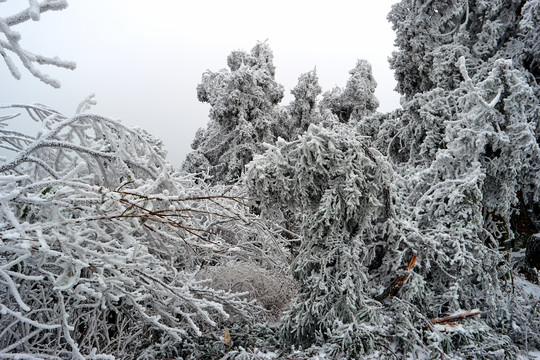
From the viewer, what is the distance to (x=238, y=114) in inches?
609

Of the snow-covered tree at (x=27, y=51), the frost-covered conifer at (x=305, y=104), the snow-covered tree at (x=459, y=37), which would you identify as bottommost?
the snow-covered tree at (x=27, y=51)

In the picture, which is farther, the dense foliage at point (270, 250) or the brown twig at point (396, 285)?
the brown twig at point (396, 285)

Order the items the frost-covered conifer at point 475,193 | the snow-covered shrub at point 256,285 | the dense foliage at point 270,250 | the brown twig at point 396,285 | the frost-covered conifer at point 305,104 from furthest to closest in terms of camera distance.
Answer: the frost-covered conifer at point 305,104 < the snow-covered shrub at point 256,285 < the frost-covered conifer at point 475,193 < the brown twig at point 396,285 < the dense foliage at point 270,250

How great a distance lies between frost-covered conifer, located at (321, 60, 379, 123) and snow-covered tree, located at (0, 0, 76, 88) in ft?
52.4

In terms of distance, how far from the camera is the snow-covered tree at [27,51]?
169cm

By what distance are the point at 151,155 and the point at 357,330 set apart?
249 cm

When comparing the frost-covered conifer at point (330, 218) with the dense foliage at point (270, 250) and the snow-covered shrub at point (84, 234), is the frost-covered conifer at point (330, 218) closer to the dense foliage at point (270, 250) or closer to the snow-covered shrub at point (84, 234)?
the dense foliage at point (270, 250)

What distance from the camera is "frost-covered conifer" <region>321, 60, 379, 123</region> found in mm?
16812

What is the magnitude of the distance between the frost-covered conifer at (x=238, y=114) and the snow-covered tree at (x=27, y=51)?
1279 centimetres

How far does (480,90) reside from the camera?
5484mm

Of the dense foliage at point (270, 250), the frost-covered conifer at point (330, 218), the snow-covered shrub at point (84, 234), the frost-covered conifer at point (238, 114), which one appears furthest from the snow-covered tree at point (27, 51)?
the frost-covered conifer at point (238, 114)

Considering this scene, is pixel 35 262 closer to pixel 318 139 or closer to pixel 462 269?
pixel 318 139

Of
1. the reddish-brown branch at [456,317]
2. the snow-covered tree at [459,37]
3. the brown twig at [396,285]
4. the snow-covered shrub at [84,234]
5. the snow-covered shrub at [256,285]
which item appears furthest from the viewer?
the snow-covered tree at [459,37]

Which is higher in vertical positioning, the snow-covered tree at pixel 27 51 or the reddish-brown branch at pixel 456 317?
the snow-covered tree at pixel 27 51
